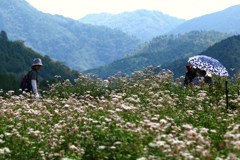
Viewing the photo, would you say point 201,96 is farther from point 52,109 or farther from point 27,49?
point 27,49

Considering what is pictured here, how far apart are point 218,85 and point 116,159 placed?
7770 millimetres

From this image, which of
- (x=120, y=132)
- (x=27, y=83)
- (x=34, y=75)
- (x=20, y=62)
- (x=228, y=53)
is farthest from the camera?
(x=228, y=53)

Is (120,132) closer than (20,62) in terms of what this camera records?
Yes

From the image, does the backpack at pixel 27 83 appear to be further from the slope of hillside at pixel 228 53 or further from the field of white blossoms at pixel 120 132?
the slope of hillside at pixel 228 53

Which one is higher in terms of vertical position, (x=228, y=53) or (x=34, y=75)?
(x=34, y=75)

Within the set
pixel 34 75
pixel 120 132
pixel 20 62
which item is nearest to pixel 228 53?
pixel 20 62

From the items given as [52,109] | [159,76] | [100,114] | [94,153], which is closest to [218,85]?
[159,76]

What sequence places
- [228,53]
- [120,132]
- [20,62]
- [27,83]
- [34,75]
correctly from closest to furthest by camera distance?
[120,132]
[34,75]
[27,83]
[20,62]
[228,53]

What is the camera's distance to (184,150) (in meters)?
5.48

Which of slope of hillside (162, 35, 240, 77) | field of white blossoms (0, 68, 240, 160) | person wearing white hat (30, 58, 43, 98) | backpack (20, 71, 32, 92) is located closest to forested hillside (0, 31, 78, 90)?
slope of hillside (162, 35, 240, 77)

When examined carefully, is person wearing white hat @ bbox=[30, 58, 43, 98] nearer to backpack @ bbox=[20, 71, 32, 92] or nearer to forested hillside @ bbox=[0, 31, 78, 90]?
backpack @ bbox=[20, 71, 32, 92]

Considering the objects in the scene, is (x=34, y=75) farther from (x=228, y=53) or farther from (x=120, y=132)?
(x=228, y=53)

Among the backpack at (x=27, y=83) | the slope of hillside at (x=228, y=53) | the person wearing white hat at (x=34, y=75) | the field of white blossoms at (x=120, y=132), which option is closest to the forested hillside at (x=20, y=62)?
the slope of hillside at (x=228, y=53)

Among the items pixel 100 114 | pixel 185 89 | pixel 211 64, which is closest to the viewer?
pixel 100 114
